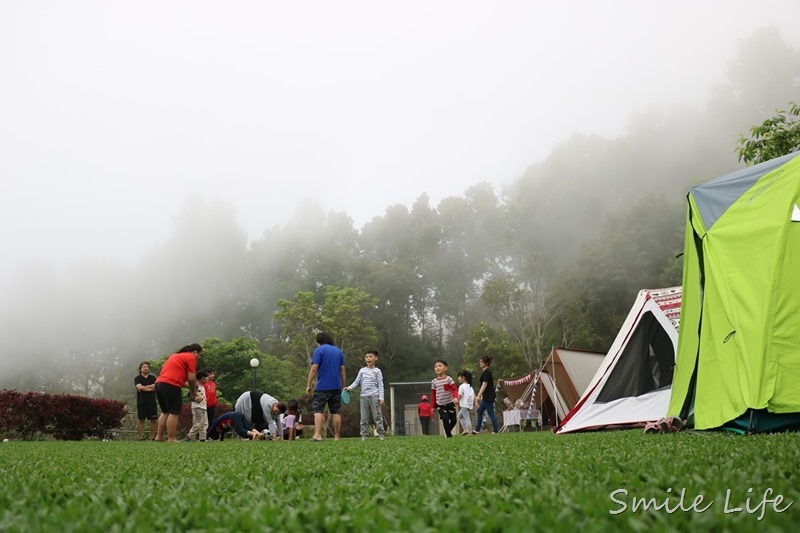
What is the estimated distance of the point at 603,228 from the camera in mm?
36375

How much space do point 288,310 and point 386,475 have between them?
3391 centimetres

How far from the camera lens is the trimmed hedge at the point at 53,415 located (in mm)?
15781

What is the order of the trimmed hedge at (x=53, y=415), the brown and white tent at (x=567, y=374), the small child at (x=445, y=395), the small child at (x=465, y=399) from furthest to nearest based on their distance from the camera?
the brown and white tent at (x=567, y=374) → the trimmed hedge at (x=53, y=415) → the small child at (x=465, y=399) → the small child at (x=445, y=395)

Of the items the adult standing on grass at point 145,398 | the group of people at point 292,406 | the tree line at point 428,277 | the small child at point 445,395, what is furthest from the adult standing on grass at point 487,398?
the tree line at point 428,277

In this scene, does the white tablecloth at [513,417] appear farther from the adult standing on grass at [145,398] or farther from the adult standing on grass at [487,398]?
the adult standing on grass at [145,398]

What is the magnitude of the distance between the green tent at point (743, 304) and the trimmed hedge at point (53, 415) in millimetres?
14907

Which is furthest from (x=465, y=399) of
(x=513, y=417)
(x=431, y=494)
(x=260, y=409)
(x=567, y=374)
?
→ (x=431, y=494)

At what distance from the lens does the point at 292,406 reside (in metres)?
15.8

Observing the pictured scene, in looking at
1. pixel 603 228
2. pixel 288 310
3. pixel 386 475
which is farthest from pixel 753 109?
pixel 386 475

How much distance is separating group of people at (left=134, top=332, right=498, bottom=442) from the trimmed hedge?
343 centimetres

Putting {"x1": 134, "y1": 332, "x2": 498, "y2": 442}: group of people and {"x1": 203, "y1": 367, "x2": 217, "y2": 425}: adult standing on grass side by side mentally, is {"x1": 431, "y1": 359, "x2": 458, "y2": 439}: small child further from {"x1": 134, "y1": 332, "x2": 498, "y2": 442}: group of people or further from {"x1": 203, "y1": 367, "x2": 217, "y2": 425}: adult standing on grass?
{"x1": 203, "y1": 367, "x2": 217, "y2": 425}: adult standing on grass

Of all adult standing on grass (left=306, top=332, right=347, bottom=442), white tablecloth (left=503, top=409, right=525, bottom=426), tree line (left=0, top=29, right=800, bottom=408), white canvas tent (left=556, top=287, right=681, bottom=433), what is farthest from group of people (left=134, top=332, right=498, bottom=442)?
tree line (left=0, top=29, right=800, bottom=408)

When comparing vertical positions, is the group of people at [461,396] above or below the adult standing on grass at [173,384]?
below

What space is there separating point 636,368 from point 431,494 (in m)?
8.50
